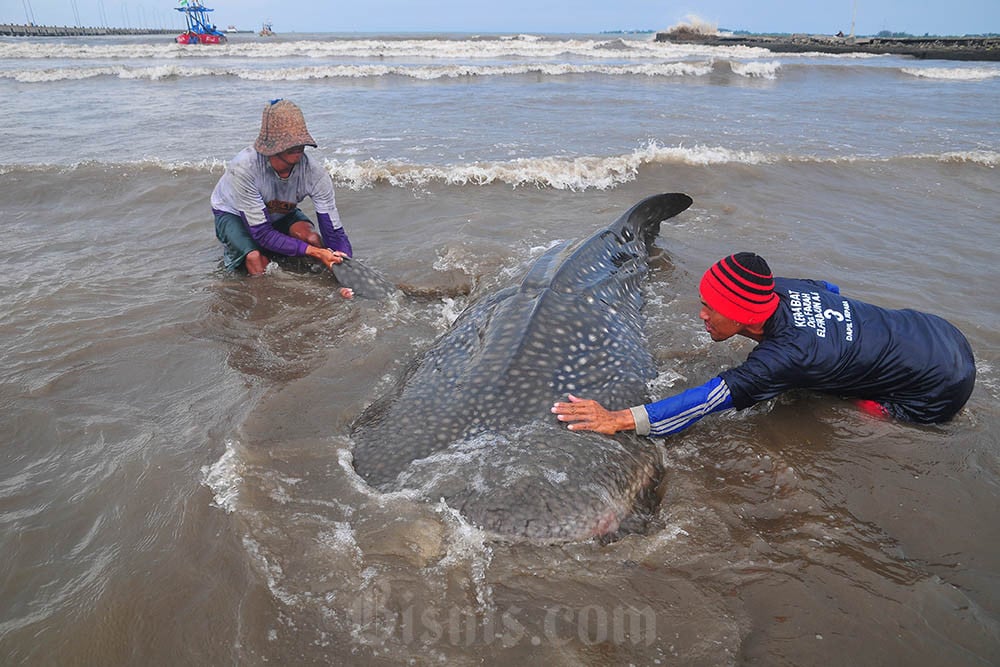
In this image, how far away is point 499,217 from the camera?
23.9 ft

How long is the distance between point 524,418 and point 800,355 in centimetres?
145

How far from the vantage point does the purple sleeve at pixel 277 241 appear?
5.25 meters

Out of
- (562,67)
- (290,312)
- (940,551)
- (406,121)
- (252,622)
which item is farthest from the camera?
(562,67)

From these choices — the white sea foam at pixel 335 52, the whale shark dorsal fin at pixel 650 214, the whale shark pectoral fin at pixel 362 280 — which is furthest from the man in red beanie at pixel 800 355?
the white sea foam at pixel 335 52

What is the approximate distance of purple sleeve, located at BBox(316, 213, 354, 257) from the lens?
543cm

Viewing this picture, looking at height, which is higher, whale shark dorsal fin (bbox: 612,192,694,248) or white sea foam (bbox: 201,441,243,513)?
whale shark dorsal fin (bbox: 612,192,694,248)

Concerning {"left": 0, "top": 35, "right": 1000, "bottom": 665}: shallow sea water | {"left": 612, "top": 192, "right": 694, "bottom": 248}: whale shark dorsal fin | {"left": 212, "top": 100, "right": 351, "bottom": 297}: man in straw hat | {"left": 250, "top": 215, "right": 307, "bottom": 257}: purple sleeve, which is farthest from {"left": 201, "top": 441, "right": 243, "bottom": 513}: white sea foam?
{"left": 612, "top": 192, "right": 694, "bottom": 248}: whale shark dorsal fin

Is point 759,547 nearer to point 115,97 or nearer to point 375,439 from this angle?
point 375,439

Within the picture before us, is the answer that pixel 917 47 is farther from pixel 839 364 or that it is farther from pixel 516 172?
pixel 839 364

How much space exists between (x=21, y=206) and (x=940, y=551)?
371 inches

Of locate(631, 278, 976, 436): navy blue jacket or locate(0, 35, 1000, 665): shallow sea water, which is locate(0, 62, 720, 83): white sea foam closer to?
locate(0, 35, 1000, 665): shallow sea water

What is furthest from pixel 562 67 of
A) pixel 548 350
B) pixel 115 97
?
pixel 548 350

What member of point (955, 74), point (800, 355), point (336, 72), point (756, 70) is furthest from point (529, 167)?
point (955, 74)

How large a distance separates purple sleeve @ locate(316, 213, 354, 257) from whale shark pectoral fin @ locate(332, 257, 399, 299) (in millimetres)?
241
